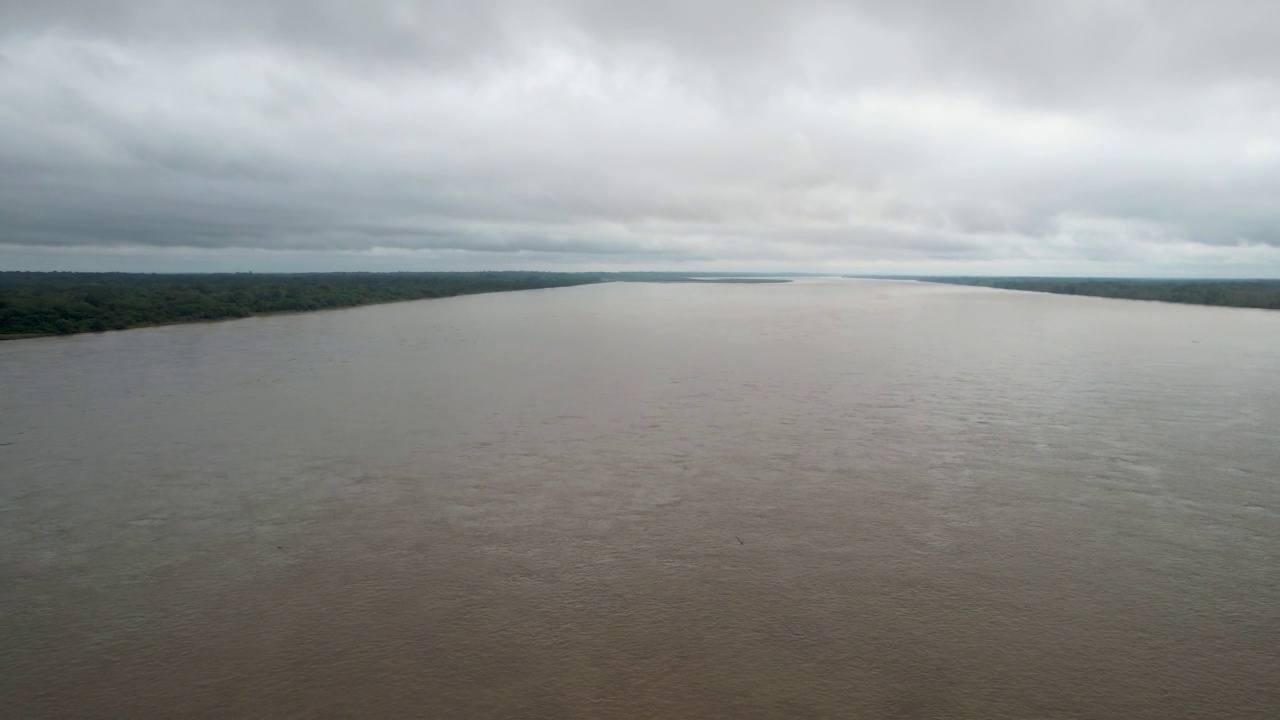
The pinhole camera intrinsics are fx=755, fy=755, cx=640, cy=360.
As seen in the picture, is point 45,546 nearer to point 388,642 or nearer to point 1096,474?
point 388,642

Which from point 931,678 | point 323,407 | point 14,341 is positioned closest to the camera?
point 931,678

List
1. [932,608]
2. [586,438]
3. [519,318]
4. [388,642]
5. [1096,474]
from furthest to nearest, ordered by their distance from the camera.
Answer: [519,318] < [586,438] < [1096,474] < [932,608] < [388,642]

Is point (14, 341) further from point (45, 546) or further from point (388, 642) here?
point (388, 642)

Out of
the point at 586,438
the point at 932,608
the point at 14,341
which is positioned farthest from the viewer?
the point at 14,341

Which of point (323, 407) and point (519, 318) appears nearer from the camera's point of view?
point (323, 407)

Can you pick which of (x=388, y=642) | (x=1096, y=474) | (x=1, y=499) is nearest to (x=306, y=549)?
(x=388, y=642)

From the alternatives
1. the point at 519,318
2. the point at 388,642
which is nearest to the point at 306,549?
the point at 388,642
